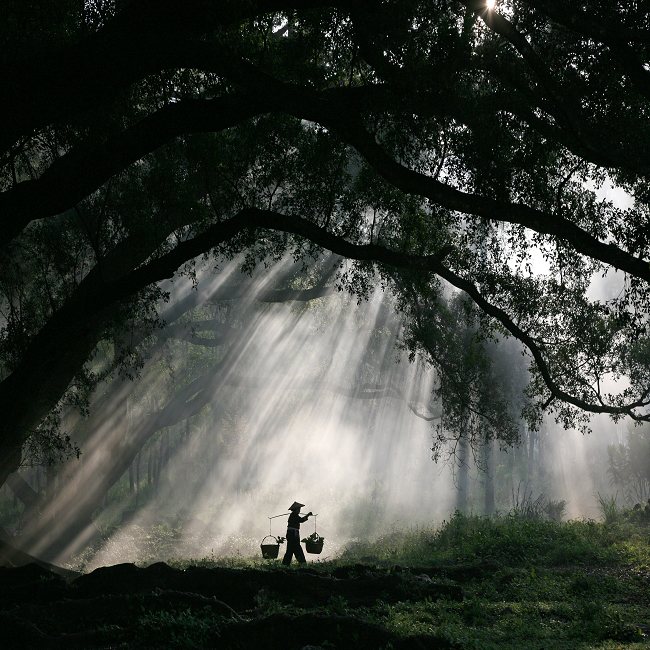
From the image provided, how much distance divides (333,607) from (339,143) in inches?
297

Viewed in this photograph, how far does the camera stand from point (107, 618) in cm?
886

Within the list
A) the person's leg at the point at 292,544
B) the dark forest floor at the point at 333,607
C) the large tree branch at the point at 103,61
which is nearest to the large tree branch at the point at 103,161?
the large tree branch at the point at 103,61

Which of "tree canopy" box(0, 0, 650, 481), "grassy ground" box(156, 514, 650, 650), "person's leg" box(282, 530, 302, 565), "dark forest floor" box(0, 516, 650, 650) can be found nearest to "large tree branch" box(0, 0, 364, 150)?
"tree canopy" box(0, 0, 650, 481)

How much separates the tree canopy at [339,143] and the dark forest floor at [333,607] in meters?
3.19

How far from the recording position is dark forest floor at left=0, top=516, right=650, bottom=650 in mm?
7602

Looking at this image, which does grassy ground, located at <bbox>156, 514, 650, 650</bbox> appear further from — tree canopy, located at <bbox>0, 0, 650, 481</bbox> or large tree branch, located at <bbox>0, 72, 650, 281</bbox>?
large tree branch, located at <bbox>0, 72, 650, 281</bbox>

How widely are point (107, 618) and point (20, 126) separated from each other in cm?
600

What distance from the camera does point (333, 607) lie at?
10094 millimetres

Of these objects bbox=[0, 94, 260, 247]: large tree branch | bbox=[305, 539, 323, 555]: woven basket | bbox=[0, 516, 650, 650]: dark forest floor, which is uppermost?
bbox=[0, 94, 260, 247]: large tree branch

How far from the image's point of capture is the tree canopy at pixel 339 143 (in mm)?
7746

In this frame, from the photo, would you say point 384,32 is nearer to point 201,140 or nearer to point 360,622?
point 201,140

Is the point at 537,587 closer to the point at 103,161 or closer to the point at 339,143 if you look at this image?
the point at 339,143

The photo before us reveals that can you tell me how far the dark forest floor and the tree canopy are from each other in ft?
10.5

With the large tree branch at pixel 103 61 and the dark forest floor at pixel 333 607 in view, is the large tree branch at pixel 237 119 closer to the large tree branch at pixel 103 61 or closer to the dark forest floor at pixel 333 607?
the large tree branch at pixel 103 61
